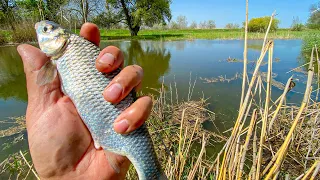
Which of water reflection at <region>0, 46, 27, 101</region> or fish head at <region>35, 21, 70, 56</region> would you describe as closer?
fish head at <region>35, 21, 70, 56</region>

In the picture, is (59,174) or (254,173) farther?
(254,173)

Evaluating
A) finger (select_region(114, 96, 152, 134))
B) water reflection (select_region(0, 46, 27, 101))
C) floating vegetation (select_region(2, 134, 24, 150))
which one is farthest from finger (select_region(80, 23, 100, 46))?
water reflection (select_region(0, 46, 27, 101))

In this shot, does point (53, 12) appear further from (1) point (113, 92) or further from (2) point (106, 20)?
(2) point (106, 20)

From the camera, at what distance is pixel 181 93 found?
8273 millimetres

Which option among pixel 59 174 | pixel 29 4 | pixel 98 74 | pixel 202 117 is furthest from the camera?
pixel 29 4

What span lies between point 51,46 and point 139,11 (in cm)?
3614

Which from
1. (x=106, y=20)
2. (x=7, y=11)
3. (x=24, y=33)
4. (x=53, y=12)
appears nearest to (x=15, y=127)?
(x=53, y=12)

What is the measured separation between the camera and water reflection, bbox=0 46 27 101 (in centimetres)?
872

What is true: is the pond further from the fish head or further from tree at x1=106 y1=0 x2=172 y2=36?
tree at x1=106 y1=0 x2=172 y2=36

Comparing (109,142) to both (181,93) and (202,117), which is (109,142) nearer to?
(202,117)

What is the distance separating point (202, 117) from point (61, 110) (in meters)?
4.96

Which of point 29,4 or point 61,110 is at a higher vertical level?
point 29,4

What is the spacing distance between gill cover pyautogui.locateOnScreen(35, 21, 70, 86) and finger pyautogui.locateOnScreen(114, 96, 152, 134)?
718 millimetres

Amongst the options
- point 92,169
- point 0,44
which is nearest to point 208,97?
point 92,169
